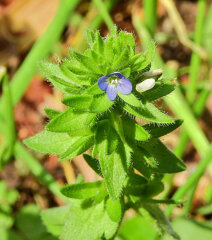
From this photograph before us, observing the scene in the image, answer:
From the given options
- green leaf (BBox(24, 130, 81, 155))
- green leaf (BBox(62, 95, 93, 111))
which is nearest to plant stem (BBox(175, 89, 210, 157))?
green leaf (BBox(24, 130, 81, 155))

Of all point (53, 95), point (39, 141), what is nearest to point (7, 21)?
point (53, 95)

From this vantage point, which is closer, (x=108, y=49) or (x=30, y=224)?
(x=108, y=49)

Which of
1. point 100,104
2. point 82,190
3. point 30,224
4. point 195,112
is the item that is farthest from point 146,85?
point 195,112

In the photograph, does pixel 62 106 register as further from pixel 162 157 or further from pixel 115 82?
pixel 115 82

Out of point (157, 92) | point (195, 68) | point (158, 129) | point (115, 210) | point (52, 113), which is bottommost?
point (115, 210)

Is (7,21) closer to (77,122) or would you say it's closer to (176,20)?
(176,20)

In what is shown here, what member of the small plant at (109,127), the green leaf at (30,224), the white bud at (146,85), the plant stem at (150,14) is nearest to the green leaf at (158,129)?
the small plant at (109,127)

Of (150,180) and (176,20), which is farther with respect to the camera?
(176,20)
